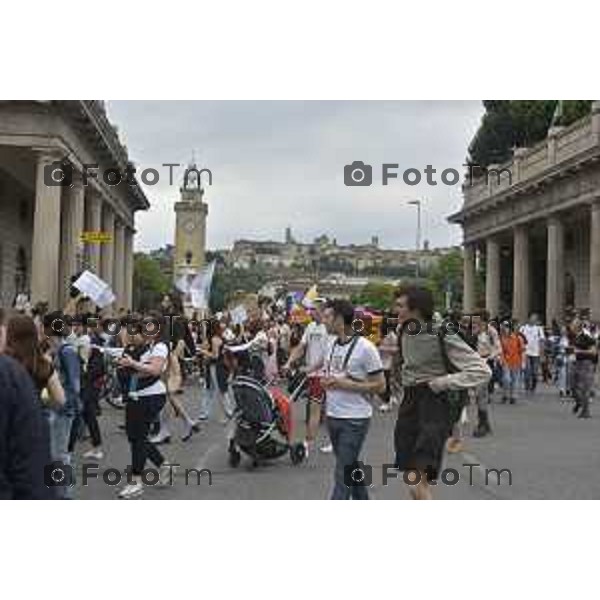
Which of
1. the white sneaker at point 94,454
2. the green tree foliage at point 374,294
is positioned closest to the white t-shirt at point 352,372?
the white sneaker at point 94,454

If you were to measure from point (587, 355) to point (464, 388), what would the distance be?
45.5ft

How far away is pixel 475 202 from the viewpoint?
54094 millimetres

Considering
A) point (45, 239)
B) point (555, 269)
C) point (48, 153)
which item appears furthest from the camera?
point (555, 269)

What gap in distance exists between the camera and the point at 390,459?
13000 millimetres

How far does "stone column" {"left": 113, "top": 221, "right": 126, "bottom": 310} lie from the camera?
5393 cm

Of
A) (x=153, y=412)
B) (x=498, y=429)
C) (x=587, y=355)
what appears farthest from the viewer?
(x=587, y=355)

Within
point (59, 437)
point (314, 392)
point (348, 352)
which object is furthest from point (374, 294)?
point (348, 352)

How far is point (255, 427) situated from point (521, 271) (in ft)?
119

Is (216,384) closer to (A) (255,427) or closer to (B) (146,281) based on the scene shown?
(A) (255,427)

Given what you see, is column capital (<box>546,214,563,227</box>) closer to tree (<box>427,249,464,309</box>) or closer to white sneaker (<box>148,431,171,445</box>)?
white sneaker (<box>148,431,171,445</box>)

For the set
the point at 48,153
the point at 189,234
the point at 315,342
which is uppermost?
the point at 189,234
